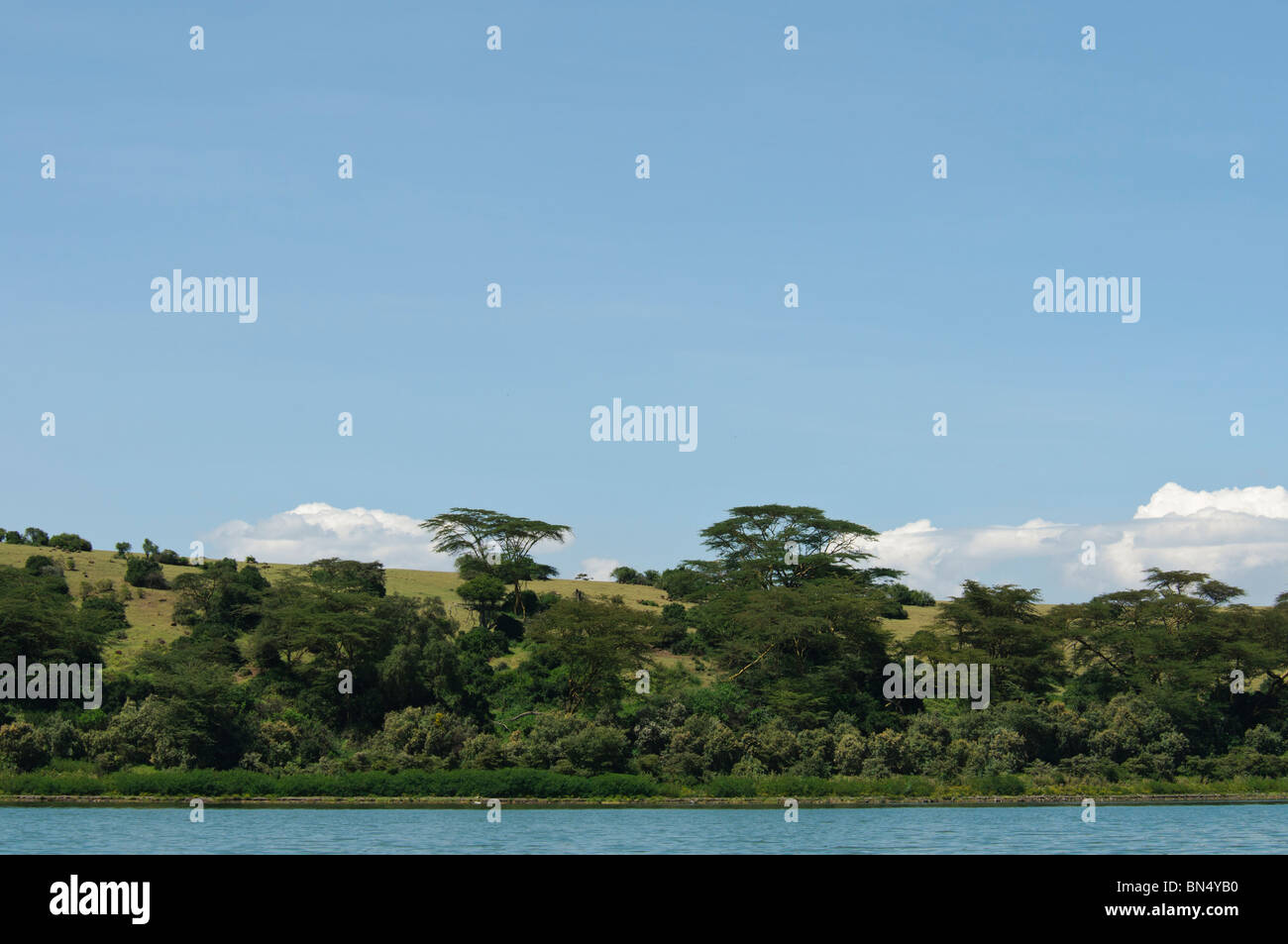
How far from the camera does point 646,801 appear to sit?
56.4m

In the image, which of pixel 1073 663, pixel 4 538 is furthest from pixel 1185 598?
pixel 4 538

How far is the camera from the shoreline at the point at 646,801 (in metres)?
51.6

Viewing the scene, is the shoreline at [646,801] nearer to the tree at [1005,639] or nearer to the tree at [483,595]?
the tree at [1005,639]

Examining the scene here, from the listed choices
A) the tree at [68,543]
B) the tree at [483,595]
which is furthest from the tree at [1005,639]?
the tree at [68,543]

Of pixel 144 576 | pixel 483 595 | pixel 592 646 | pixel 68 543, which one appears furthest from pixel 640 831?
pixel 68 543

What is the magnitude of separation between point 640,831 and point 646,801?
13022 millimetres

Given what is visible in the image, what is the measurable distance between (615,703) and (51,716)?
2952cm

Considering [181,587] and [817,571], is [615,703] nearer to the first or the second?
[817,571]

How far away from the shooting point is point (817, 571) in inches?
3585

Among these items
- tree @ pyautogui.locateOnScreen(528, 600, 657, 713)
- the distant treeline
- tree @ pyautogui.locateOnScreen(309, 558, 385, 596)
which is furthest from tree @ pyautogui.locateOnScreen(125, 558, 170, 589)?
tree @ pyautogui.locateOnScreen(528, 600, 657, 713)

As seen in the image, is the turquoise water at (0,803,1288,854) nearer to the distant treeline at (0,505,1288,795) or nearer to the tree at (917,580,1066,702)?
the distant treeline at (0,505,1288,795)

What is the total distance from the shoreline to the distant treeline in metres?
0.95

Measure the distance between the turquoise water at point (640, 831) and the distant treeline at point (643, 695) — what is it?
547cm

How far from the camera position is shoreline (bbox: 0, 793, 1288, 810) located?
169ft
